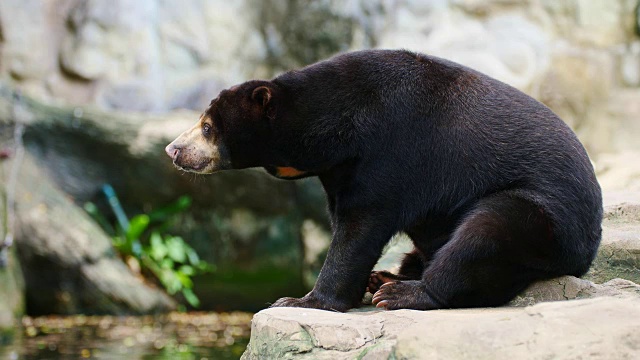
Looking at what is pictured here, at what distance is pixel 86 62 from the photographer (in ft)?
41.3

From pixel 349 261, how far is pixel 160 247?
286 inches

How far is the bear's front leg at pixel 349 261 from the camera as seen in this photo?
13.6 ft

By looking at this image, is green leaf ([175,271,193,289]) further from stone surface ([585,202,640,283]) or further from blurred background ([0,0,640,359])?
stone surface ([585,202,640,283])

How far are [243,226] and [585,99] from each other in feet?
15.9

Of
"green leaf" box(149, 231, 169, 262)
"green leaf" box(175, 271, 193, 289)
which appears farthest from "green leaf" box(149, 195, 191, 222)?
"green leaf" box(175, 271, 193, 289)

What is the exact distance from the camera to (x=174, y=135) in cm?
1047

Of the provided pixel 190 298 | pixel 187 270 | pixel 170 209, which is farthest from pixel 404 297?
pixel 170 209

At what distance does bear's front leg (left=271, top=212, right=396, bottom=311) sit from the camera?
414 cm

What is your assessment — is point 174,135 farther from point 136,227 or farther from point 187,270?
point 187,270

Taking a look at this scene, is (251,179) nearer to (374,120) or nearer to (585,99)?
(585,99)

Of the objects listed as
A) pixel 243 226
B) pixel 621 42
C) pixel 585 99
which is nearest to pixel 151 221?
pixel 243 226

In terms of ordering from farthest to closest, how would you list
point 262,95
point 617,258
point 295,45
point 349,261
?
point 295,45, point 617,258, point 262,95, point 349,261

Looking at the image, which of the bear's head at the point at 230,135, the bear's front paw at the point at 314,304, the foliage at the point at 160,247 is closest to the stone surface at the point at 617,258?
the bear's front paw at the point at 314,304

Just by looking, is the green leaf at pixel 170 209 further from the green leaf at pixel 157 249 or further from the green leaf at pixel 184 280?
the green leaf at pixel 184 280
